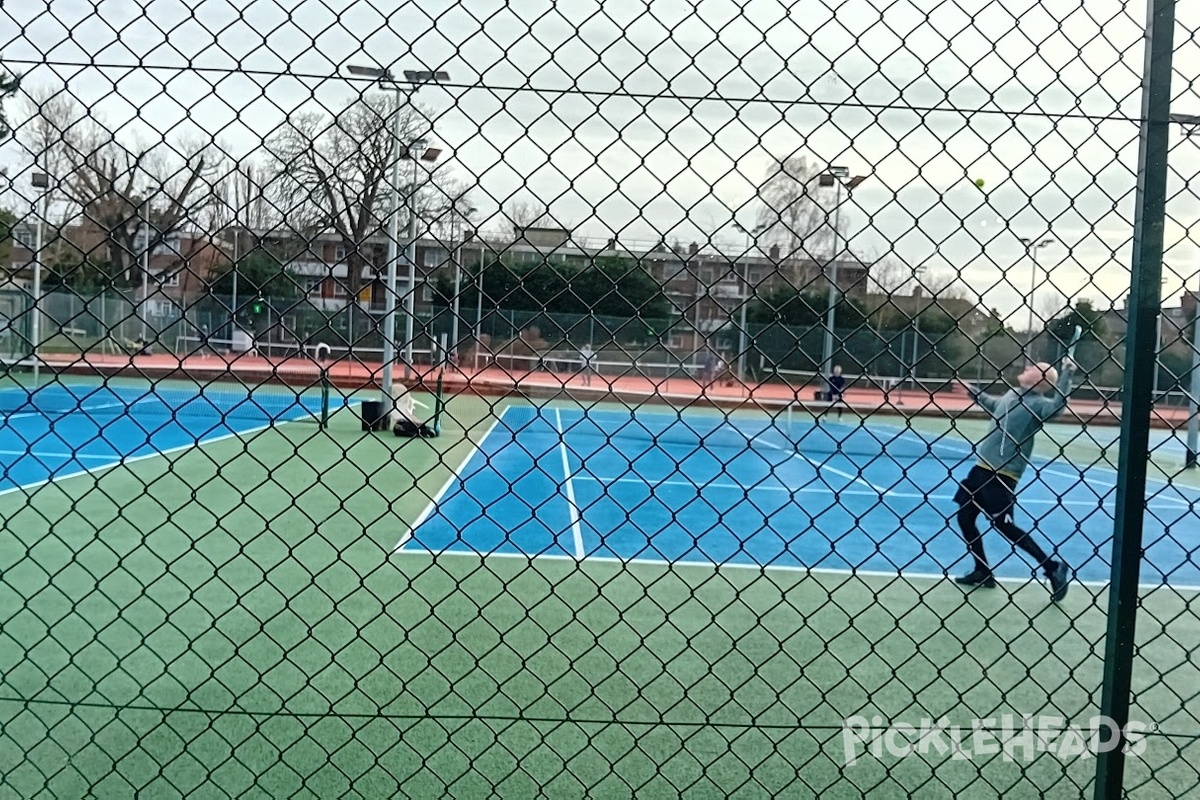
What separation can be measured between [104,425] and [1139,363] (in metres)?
8.37

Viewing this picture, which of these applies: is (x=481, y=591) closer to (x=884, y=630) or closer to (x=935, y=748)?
(x=884, y=630)

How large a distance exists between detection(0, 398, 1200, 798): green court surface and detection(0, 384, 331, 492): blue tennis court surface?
1673 mm

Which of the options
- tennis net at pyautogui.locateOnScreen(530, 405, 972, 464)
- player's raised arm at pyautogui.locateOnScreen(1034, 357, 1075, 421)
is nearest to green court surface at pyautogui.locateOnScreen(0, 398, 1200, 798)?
player's raised arm at pyautogui.locateOnScreen(1034, 357, 1075, 421)

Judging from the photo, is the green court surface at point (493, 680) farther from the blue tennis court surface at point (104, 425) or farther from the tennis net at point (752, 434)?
the tennis net at point (752, 434)

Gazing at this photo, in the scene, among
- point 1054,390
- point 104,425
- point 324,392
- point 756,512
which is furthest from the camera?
point 756,512

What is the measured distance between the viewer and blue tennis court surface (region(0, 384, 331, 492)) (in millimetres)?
8805

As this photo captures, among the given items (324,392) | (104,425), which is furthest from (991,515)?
Result: (104,425)

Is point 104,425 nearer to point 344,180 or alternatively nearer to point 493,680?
point 493,680

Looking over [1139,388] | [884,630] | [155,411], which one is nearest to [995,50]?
[1139,388]

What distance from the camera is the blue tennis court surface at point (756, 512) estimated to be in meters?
4.23

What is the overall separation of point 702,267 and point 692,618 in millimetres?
2617

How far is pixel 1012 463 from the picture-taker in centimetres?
601

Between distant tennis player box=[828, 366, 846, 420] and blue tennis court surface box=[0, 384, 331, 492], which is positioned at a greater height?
distant tennis player box=[828, 366, 846, 420]

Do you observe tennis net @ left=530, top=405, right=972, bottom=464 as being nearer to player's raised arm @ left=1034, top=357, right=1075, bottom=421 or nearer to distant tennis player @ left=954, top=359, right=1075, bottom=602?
distant tennis player @ left=954, top=359, right=1075, bottom=602
